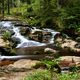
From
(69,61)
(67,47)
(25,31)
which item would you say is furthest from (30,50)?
(25,31)

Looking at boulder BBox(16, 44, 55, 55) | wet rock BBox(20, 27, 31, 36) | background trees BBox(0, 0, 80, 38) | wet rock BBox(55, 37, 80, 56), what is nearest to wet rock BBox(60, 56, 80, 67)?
wet rock BBox(55, 37, 80, 56)

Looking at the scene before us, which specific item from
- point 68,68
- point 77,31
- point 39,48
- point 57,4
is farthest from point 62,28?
point 68,68

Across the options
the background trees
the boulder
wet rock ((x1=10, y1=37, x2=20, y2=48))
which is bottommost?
wet rock ((x1=10, y1=37, x2=20, y2=48))

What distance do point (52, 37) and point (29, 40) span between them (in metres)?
2.33

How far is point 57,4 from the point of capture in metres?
26.7

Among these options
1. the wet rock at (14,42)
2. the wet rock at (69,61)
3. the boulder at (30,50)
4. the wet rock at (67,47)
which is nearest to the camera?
the wet rock at (69,61)

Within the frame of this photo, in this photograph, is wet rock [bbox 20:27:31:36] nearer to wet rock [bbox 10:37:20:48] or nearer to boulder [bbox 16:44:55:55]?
wet rock [bbox 10:37:20:48]

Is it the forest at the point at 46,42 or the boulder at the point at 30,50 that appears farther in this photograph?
the boulder at the point at 30,50

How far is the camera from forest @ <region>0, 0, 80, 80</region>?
11977mm

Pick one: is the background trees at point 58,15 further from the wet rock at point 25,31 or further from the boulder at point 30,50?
the boulder at point 30,50

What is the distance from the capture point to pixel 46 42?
832 inches

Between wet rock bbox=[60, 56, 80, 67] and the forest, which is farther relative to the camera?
wet rock bbox=[60, 56, 80, 67]

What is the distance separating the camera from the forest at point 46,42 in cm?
1198

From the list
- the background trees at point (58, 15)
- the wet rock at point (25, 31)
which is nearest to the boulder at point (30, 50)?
the wet rock at point (25, 31)
